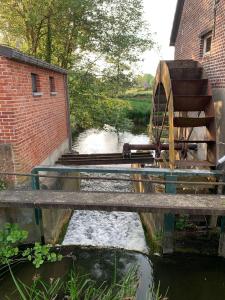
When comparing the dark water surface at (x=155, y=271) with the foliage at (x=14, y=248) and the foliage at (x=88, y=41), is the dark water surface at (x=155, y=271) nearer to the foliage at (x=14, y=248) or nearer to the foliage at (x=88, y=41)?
the foliage at (x=14, y=248)

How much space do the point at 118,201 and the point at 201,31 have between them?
5630mm

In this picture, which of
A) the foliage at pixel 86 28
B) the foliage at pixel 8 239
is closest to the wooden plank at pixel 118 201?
the foliage at pixel 8 239

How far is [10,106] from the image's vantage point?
4.61 meters

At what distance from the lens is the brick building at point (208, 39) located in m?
5.73

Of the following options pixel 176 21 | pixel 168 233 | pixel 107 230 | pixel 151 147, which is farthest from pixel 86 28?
pixel 168 233

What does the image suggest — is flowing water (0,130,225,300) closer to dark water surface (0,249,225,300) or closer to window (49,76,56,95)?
dark water surface (0,249,225,300)

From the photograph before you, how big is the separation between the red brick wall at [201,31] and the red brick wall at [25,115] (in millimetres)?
4113

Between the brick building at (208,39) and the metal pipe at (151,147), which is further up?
the brick building at (208,39)

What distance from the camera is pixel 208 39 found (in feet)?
22.8

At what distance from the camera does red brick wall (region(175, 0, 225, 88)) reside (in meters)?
5.79

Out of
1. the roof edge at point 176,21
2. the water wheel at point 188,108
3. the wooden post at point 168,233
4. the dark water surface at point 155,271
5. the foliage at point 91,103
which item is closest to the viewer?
the dark water surface at point 155,271

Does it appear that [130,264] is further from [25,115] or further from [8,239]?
[25,115]

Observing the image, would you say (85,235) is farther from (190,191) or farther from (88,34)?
(88,34)

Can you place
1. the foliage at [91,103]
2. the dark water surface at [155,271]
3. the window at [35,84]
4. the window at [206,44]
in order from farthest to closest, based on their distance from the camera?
the foliage at [91,103]
the window at [206,44]
the window at [35,84]
the dark water surface at [155,271]
